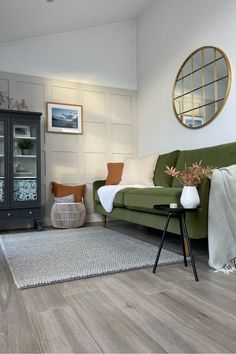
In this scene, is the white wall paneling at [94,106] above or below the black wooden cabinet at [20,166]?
above

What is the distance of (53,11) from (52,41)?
690 millimetres

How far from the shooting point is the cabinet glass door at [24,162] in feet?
12.1

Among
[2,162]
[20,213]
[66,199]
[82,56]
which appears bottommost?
[20,213]

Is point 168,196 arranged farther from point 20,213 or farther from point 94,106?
point 94,106

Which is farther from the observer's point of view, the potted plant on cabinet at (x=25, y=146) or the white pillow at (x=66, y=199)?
the white pillow at (x=66, y=199)

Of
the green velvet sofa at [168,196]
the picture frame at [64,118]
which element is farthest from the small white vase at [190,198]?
the picture frame at [64,118]

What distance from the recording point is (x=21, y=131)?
3.76m

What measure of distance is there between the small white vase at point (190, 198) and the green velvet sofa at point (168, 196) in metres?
0.14

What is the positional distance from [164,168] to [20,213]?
1895mm

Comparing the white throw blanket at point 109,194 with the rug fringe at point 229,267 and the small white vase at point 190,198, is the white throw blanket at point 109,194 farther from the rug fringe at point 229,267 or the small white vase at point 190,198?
the rug fringe at point 229,267

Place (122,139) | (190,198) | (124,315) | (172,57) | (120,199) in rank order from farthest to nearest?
(122,139), (172,57), (120,199), (190,198), (124,315)

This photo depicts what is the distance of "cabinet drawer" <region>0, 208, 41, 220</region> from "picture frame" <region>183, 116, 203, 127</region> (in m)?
2.19

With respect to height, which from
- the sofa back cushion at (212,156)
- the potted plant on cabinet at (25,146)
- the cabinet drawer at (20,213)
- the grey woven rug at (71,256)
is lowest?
the grey woven rug at (71,256)

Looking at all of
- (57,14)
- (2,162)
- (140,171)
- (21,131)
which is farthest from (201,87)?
(2,162)
